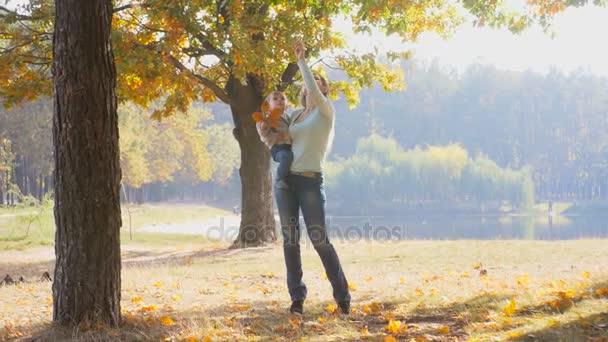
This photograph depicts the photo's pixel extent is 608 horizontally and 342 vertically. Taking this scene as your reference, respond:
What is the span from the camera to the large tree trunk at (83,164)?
5293 millimetres

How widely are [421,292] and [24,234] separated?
65.4ft

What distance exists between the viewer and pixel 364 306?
633 cm

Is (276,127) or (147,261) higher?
(276,127)

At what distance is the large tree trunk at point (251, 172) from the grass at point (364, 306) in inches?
214

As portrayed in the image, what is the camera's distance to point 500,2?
13555 mm

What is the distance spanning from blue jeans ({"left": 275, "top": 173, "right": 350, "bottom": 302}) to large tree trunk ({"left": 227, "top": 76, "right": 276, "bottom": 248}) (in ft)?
35.9

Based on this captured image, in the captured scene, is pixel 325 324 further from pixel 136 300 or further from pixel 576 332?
pixel 136 300

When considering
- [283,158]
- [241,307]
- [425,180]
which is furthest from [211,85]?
[425,180]

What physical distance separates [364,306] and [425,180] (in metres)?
77.9

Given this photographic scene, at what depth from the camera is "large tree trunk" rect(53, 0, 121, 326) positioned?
529 centimetres

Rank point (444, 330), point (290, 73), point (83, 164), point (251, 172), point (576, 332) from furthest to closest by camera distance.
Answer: point (290, 73)
point (251, 172)
point (83, 164)
point (444, 330)
point (576, 332)

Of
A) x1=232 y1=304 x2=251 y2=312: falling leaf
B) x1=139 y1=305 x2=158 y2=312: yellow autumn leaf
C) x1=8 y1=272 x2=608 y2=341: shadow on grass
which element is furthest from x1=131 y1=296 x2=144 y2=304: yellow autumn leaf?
x1=232 y1=304 x2=251 y2=312: falling leaf

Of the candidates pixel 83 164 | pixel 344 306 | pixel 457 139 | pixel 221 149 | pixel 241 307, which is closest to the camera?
pixel 83 164

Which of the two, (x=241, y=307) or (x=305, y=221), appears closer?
(x=305, y=221)
